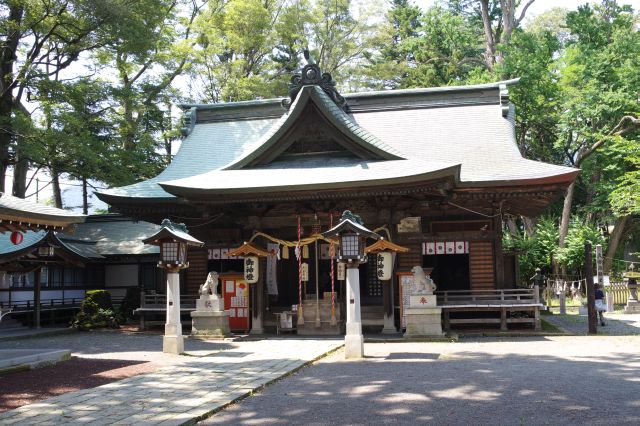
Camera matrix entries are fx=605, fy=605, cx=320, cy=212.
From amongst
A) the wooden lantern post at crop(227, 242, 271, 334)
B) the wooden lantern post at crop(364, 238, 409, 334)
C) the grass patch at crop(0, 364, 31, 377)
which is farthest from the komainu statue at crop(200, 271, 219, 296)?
the grass patch at crop(0, 364, 31, 377)

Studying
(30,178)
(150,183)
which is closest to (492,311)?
(150,183)

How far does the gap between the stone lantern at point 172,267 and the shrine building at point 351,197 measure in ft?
10.4

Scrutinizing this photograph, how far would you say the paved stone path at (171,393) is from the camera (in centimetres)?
760

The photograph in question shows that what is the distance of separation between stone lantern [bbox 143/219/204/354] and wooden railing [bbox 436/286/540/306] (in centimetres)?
785

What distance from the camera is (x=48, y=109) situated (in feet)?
82.9

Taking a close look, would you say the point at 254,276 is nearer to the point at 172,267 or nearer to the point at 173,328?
the point at 172,267

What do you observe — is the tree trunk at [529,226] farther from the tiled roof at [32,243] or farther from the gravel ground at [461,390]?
the tiled roof at [32,243]

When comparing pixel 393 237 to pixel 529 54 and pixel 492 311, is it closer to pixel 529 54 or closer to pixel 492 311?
pixel 492 311

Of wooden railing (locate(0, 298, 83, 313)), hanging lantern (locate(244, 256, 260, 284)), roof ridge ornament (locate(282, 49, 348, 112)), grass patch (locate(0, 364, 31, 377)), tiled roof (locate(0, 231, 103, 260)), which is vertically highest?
roof ridge ornament (locate(282, 49, 348, 112))

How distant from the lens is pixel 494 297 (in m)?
17.8

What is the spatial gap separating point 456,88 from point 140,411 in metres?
18.3

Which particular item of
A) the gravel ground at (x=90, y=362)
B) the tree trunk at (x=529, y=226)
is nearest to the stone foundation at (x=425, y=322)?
the gravel ground at (x=90, y=362)

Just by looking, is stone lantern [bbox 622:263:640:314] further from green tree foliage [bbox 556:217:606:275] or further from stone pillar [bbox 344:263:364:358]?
stone pillar [bbox 344:263:364:358]

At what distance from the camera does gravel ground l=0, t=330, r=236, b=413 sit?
966cm
